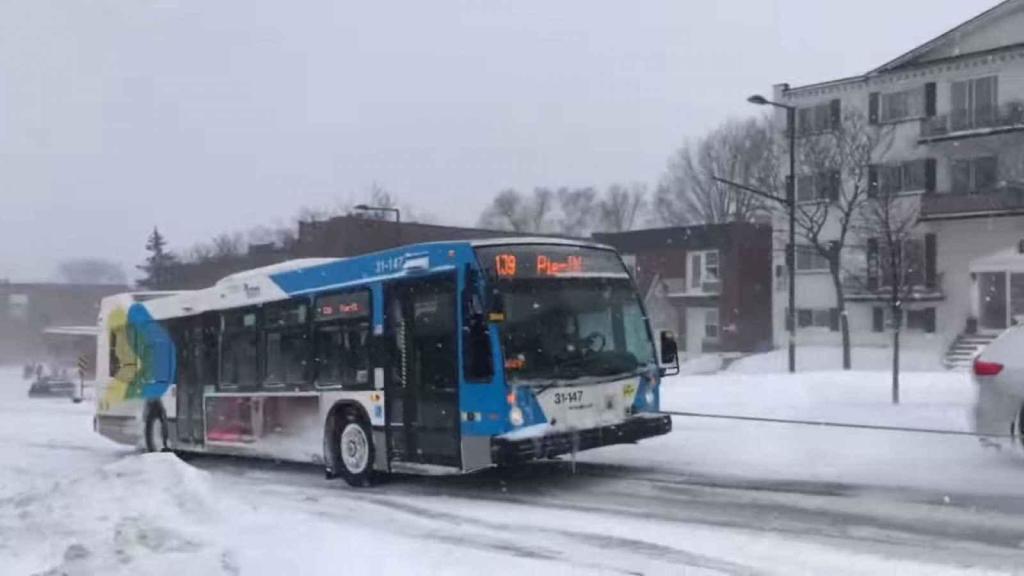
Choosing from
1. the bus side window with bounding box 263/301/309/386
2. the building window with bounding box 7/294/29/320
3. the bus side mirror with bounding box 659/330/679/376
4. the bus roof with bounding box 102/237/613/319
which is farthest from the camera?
the building window with bounding box 7/294/29/320

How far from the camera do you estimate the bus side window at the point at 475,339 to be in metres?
11.9

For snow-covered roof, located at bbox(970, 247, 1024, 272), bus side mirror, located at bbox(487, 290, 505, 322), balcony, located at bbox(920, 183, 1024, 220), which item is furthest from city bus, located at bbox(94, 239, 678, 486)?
snow-covered roof, located at bbox(970, 247, 1024, 272)

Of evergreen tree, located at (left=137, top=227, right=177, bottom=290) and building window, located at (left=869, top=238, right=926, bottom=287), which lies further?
evergreen tree, located at (left=137, top=227, right=177, bottom=290)

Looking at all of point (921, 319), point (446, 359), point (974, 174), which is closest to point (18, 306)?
point (921, 319)

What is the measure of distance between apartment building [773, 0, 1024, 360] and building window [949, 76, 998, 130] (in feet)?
0.12

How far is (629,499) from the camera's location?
11766mm

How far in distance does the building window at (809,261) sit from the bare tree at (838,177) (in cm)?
145

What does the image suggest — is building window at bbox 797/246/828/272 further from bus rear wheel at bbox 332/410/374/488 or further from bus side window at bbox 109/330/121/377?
bus rear wheel at bbox 332/410/374/488

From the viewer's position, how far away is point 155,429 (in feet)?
65.2

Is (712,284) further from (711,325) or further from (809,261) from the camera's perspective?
(809,261)

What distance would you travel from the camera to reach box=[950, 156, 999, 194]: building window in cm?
4091

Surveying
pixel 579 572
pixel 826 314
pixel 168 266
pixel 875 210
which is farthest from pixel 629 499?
pixel 168 266

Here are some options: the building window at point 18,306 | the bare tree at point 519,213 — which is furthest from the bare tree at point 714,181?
the building window at point 18,306

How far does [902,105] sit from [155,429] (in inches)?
1313
